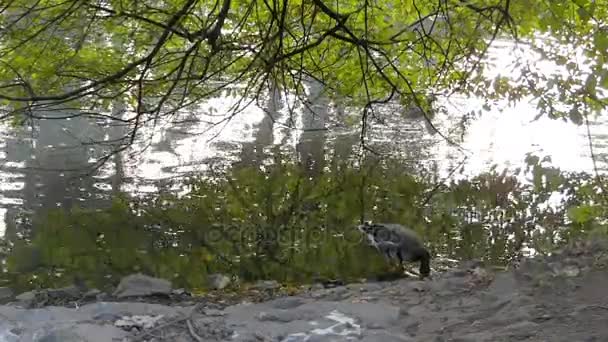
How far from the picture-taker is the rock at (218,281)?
7934 millimetres

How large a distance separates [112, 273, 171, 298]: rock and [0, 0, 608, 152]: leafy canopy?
70.6 inches

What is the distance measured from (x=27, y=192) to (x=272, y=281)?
19.3 ft

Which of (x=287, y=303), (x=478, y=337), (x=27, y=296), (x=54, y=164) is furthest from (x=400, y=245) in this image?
(x=54, y=164)

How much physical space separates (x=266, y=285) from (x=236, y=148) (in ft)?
28.2

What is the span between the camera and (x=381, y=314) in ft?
Result: 20.1

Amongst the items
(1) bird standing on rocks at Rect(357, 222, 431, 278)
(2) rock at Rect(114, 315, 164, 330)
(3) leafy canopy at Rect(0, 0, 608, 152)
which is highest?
(3) leafy canopy at Rect(0, 0, 608, 152)

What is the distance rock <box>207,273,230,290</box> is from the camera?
793 cm

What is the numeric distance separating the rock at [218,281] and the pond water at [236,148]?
10.6ft

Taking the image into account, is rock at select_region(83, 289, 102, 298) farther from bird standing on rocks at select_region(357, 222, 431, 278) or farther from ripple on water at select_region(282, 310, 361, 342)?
bird standing on rocks at select_region(357, 222, 431, 278)

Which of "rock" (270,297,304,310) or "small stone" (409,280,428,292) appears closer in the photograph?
"rock" (270,297,304,310)

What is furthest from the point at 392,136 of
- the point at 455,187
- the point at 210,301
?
the point at 210,301

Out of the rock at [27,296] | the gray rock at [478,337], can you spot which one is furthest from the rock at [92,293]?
the gray rock at [478,337]

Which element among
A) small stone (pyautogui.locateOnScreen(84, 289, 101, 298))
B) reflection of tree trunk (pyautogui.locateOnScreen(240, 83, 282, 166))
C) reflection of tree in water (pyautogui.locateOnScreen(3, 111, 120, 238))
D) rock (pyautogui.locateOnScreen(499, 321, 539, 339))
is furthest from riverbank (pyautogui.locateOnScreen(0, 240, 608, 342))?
reflection of tree trunk (pyautogui.locateOnScreen(240, 83, 282, 166))

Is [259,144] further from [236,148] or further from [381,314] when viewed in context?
[381,314]
